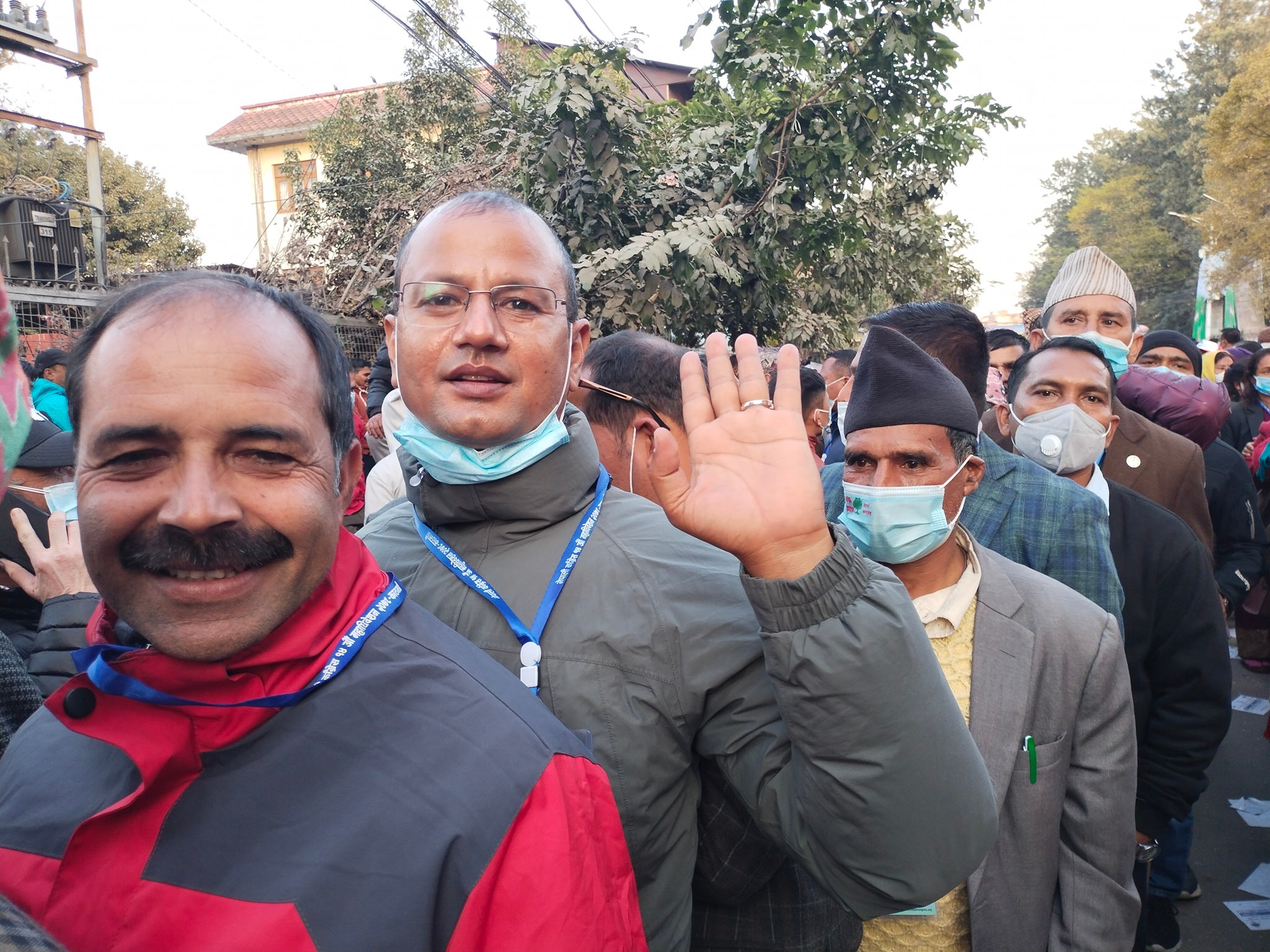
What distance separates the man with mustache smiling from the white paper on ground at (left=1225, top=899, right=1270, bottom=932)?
392 cm

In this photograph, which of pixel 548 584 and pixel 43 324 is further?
pixel 43 324

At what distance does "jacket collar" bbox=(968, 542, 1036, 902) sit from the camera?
212 centimetres

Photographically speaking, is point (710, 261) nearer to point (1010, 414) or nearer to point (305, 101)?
point (1010, 414)

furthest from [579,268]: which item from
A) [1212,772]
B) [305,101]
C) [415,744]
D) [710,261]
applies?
[305,101]

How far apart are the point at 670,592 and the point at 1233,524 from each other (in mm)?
3962

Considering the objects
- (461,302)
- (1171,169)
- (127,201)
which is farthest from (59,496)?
(1171,169)

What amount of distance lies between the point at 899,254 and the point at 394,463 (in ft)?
27.8

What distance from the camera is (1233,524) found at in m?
4.39

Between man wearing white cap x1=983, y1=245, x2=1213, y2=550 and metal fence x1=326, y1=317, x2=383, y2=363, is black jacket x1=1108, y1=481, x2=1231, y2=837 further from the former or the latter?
metal fence x1=326, y1=317, x2=383, y2=363

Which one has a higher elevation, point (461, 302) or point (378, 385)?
point (461, 302)

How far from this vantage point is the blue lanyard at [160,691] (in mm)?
A: 1155

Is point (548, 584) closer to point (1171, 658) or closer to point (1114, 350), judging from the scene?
point (1171, 658)

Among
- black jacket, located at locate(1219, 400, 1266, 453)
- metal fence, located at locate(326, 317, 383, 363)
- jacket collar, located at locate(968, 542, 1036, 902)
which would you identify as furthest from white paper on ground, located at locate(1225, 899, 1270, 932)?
metal fence, located at locate(326, 317, 383, 363)

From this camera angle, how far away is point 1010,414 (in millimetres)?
3643
